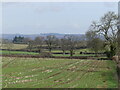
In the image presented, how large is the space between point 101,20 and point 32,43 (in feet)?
143

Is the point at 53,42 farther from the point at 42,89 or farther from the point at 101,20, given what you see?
the point at 42,89

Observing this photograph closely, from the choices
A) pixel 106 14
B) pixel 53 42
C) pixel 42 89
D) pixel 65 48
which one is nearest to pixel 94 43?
pixel 106 14

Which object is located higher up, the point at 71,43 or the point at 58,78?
the point at 71,43

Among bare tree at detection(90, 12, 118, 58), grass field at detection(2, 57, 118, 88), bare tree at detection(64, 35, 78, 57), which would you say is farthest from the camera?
bare tree at detection(64, 35, 78, 57)

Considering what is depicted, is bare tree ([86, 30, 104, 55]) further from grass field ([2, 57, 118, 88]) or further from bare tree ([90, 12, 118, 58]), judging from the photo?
grass field ([2, 57, 118, 88])

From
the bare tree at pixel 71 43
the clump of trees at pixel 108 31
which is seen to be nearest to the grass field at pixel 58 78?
the clump of trees at pixel 108 31

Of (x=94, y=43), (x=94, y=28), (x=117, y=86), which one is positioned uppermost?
(x=94, y=28)

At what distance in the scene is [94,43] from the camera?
52938mm

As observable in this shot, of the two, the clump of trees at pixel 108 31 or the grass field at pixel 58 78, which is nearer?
the grass field at pixel 58 78

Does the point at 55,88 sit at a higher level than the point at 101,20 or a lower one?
lower

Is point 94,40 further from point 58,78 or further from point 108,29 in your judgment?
point 58,78

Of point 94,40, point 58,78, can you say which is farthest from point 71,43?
point 58,78

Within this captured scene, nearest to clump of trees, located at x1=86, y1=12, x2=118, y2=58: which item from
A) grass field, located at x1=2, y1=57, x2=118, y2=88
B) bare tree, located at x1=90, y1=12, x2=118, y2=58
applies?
bare tree, located at x1=90, y1=12, x2=118, y2=58

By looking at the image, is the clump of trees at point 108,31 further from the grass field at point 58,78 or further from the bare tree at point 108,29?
the grass field at point 58,78
